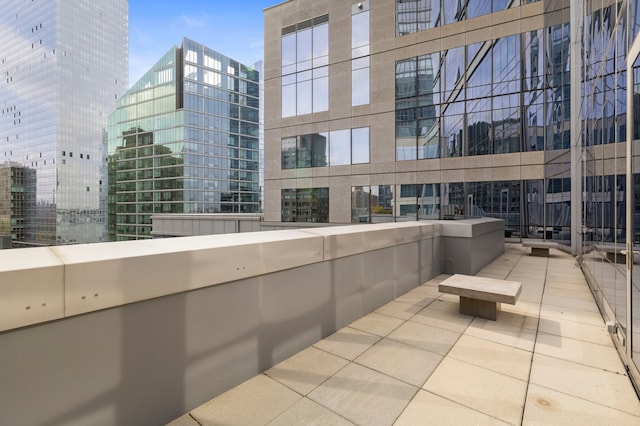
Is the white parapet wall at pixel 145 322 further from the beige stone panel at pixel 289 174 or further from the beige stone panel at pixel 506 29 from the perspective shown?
the beige stone panel at pixel 289 174

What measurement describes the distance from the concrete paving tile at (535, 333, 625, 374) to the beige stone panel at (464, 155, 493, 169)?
16.1 meters

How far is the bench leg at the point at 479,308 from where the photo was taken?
5.48 meters

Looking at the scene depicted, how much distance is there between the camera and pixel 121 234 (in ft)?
267

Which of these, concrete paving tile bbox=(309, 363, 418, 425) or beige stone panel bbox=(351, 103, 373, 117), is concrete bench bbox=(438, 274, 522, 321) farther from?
beige stone panel bbox=(351, 103, 373, 117)

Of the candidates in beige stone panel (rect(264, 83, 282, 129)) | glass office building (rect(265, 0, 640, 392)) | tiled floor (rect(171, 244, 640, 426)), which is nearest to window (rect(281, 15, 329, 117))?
glass office building (rect(265, 0, 640, 392))

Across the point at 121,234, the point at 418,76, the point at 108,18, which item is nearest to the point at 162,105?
the point at 121,234

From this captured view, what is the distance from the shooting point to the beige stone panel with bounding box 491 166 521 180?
17.8 metres

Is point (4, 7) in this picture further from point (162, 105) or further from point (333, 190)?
point (333, 190)

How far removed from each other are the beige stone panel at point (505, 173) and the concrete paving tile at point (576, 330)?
14790 mm

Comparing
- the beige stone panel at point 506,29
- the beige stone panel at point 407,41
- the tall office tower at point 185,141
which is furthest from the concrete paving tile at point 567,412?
the tall office tower at point 185,141

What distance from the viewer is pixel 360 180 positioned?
2303 cm

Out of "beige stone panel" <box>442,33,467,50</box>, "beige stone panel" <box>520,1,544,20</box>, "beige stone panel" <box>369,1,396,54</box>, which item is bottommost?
"beige stone panel" <box>442,33,467,50</box>

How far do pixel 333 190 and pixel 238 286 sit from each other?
21.1 m

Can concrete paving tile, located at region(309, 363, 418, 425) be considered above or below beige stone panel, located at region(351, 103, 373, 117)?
below
